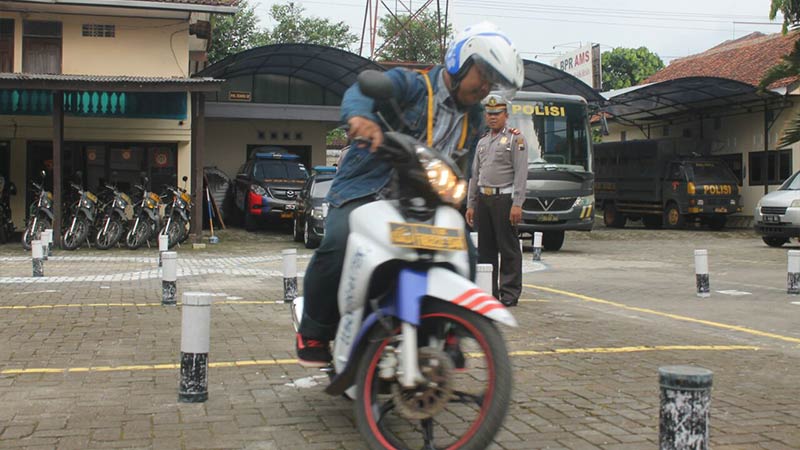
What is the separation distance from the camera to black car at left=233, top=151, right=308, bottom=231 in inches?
909

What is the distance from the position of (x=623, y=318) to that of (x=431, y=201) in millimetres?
5102

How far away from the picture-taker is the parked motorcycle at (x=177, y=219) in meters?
19.2

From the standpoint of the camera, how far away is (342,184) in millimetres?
4203

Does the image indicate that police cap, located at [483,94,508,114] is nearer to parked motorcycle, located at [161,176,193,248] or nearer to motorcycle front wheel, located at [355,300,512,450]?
motorcycle front wheel, located at [355,300,512,450]

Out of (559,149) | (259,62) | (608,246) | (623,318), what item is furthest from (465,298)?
(259,62)

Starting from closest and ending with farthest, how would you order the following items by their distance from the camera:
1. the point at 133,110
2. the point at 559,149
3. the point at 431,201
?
the point at 431,201
the point at 559,149
the point at 133,110

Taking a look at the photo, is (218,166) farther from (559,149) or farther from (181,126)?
(559,149)

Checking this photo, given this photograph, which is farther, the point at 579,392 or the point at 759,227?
the point at 759,227

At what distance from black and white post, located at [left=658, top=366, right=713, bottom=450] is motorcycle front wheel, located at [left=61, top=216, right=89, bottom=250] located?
16894mm

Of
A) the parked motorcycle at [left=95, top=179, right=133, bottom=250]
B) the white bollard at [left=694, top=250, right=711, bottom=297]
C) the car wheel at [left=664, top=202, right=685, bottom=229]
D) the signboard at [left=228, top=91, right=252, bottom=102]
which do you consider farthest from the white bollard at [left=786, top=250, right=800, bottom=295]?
the signboard at [left=228, top=91, right=252, bottom=102]

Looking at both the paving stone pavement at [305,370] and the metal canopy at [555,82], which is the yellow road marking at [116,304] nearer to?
the paving stone pavement at [305,370]

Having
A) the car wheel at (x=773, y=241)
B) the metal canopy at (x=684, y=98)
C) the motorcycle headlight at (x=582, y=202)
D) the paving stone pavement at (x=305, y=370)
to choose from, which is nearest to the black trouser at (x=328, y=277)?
the paving stone pavement at (x=305, y=370)

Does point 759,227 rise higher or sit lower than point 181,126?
lower

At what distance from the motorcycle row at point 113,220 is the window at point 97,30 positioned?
5.37 meters
